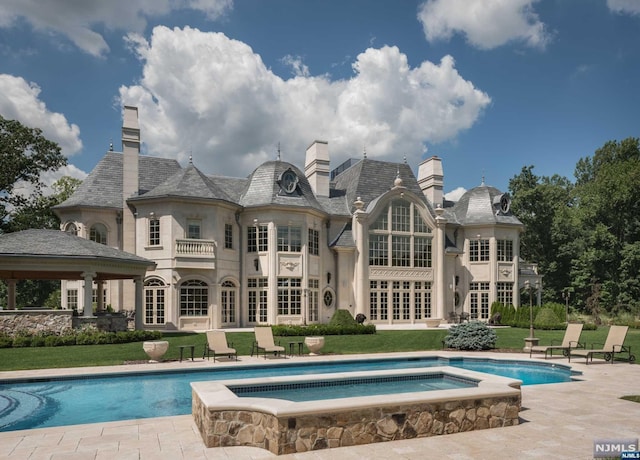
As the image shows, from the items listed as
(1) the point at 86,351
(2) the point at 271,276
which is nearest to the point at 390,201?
(2) the point at 271,276

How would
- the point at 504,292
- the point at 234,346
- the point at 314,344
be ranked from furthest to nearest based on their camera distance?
the point at 504,292
the point at 234,346
the point at 314,344

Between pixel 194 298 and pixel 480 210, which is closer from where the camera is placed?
pixel 194 298

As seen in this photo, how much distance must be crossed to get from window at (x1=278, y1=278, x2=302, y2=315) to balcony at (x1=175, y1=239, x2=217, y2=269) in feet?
14.5

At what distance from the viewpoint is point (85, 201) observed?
92.9 ft

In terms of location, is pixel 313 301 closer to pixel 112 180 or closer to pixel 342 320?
pixel 342 320

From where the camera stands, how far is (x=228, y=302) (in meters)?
28.5

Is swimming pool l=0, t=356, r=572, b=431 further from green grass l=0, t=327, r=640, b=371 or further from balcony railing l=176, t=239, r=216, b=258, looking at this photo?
balcony railing l=176, t=239, r=216, b=258

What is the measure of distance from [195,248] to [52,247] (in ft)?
24.9

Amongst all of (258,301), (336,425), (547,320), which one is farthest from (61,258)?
(547,320)

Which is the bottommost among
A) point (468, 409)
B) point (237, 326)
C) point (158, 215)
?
point (237, 326)

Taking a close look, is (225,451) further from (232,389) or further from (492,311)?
(492,311)

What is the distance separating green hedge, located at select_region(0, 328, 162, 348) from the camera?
19203 millimetres

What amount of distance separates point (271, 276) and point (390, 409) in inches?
844

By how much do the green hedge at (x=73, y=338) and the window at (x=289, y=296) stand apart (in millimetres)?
9100
